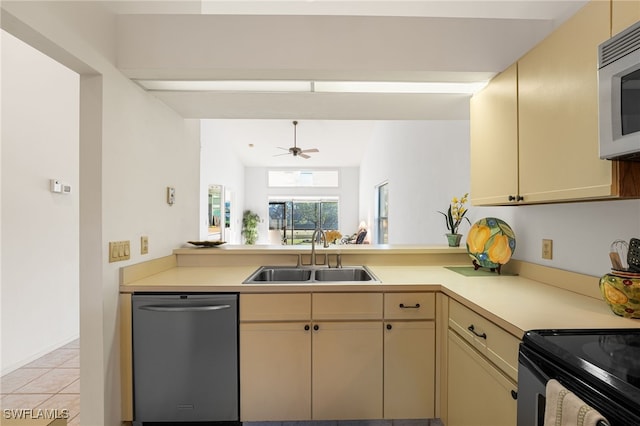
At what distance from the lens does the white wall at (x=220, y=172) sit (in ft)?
19.9

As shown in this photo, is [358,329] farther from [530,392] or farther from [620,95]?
[620,95]

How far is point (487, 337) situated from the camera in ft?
4.25

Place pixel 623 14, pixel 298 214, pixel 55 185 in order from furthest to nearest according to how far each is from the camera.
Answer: pixel 298 214, pixel 55 185, pixel 623 14

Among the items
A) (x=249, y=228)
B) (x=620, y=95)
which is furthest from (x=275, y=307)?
(x=249, y=228)

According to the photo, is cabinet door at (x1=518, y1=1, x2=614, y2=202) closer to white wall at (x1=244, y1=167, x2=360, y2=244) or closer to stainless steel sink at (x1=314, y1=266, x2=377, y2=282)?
stainless steel sink at (x1=314, y1=266, x2=377, y2=282)

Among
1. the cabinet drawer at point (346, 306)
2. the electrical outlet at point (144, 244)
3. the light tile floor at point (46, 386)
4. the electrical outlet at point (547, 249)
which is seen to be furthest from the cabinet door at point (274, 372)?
the electrical outlet at point (547, 249)

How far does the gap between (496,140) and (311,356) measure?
5.13 ft

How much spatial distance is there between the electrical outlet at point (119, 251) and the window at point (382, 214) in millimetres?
5213

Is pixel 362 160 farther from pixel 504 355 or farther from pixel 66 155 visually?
pixel 504 355

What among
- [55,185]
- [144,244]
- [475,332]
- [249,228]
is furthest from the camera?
[249,228]

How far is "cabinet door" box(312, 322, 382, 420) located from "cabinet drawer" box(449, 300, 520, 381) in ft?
1.39

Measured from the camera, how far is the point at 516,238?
6.84 ft

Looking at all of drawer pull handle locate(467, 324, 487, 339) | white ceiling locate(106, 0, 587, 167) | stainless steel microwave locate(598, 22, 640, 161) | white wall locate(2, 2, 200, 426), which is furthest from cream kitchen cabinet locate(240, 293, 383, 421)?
white ceiling locate(106, 0, 587, 167)

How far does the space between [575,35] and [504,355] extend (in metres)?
1.26
